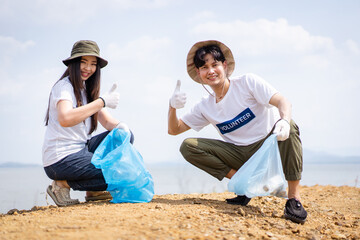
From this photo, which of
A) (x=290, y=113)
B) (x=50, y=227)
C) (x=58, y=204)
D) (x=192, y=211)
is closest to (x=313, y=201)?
(x=290, y=113)

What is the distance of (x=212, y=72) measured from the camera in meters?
3.09

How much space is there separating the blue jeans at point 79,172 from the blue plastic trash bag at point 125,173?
0.10m

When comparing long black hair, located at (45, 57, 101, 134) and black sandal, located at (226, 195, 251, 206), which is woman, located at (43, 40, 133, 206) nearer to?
long black hair, located at (45, 57, 101, 134)

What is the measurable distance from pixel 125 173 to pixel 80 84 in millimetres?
866

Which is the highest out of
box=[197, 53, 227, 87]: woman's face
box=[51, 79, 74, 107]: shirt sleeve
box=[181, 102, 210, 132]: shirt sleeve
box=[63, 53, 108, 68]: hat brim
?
box=[63, 53, 108, 68]: hat brim

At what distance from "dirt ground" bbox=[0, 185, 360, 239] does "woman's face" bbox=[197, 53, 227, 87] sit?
105 centimetres

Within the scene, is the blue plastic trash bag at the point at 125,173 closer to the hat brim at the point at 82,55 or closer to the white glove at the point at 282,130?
the hat brim at the point at 82,55

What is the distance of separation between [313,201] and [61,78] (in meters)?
2.99

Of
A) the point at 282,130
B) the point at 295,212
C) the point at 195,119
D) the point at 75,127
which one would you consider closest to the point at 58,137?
the point at 75,127

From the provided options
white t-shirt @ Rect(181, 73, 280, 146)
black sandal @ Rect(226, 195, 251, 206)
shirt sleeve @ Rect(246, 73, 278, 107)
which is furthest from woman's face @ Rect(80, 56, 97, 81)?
black sandal @ Rect(226, 195, 251, 206)

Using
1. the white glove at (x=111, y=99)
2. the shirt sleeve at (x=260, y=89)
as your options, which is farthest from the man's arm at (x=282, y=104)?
the white glove at (x=111, y=99)

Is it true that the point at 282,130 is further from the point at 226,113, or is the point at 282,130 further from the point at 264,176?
the point at 226,113

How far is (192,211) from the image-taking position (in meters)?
2.63

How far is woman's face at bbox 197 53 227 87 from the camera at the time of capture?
10.2ft
